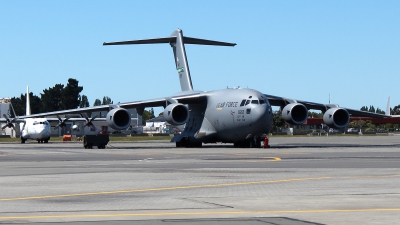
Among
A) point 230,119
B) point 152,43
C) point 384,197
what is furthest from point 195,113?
point 384,197

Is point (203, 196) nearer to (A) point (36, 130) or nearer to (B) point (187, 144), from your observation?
(B) point (187, 144)

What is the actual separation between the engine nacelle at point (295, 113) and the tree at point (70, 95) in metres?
122

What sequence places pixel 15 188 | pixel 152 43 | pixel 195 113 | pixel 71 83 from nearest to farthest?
pixel 15 188, pixel 195 113, pixel 152 43, pixel 71 83

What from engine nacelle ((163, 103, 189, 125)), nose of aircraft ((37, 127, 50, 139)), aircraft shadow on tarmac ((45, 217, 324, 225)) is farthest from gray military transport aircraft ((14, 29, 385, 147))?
aircraft shadow on tarmac ((45, 217, 324, 225))

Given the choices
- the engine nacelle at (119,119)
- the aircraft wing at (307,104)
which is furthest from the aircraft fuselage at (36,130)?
the aircraft wing at (307,104)

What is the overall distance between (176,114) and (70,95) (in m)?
122

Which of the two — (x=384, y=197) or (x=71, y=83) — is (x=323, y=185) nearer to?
(x=384, y=197)

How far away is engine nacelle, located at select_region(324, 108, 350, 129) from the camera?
48.8 metres

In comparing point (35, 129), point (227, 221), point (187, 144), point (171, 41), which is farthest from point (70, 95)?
point (227, 221)

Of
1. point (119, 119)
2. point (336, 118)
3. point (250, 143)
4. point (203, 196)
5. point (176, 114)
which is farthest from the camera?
point (336, 118)

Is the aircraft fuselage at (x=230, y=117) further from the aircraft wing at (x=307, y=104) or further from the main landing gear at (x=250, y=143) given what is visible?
the aircraft wing at (x=307, y=104)

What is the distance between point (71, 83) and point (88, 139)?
118914 mm

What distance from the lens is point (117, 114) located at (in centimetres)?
4809

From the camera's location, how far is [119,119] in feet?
159
